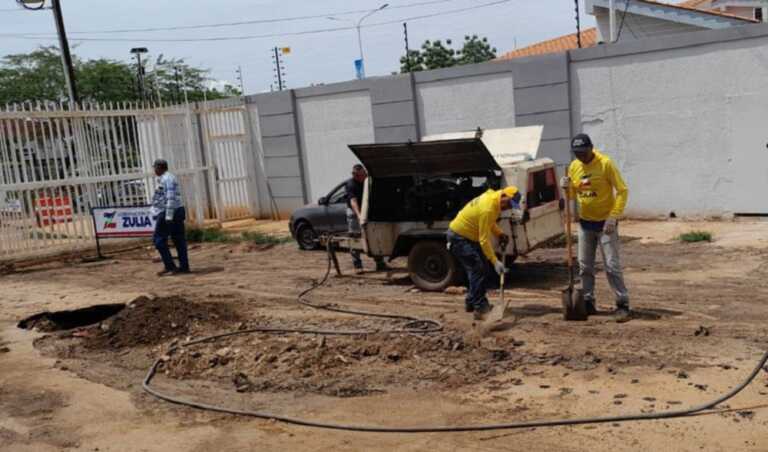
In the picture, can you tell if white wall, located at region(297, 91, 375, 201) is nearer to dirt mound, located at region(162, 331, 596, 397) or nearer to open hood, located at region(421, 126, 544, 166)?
open hood, located at region(421, 126, 544, 166)

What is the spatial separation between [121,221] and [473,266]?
31.4 ft

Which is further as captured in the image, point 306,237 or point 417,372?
point 306,237

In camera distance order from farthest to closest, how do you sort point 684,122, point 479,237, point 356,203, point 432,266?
point 684,122 < point 356,203 < point 432,266 < point 479,237

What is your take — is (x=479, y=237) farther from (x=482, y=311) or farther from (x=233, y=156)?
(x=233, y=156)

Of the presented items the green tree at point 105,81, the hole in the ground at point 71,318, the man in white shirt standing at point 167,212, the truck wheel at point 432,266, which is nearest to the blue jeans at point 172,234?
the man in white shirt standing at point 167,212

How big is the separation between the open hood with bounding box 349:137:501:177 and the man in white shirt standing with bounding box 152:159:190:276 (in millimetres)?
3881

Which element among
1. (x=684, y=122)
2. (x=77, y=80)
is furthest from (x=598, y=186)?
(x=77, y=80)

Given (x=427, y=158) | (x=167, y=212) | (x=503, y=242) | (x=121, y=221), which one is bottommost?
(x=503, y=242)

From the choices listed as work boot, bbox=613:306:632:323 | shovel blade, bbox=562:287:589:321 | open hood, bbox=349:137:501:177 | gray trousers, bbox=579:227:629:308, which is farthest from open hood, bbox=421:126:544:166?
work boot, bbox=613:306:632:323

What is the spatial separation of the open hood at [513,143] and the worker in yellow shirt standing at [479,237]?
1850mm

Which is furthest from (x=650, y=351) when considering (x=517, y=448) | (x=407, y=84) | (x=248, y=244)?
(x=407, y=84)

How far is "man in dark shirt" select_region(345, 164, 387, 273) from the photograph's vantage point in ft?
38.0

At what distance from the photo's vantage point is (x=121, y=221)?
1558cm

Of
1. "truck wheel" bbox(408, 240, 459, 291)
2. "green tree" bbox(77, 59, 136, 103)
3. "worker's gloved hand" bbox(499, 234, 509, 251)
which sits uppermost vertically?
"green tree" bbox(77, 59, 136, 103)
